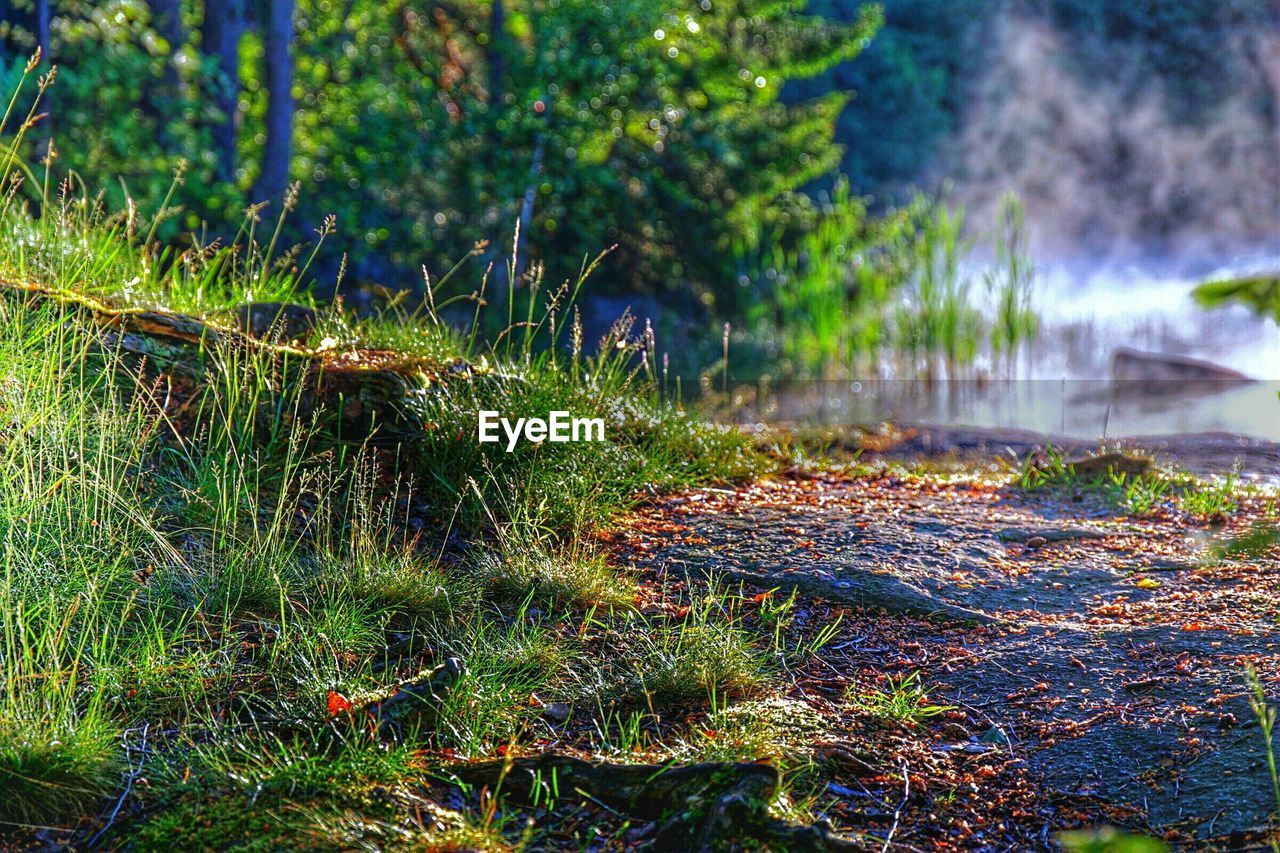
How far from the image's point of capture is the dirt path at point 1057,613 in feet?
8.30

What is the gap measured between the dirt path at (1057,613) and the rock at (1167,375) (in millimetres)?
5690

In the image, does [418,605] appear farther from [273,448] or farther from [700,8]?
[700,8]

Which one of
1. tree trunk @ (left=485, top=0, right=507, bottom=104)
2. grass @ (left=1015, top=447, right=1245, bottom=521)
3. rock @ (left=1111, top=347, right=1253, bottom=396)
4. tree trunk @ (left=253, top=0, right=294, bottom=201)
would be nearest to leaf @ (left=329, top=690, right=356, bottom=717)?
grass @ (left=1015, top=447, right=1245, bottom=521)

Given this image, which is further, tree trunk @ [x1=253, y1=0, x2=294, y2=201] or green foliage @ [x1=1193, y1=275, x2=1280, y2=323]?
tree trunk @ [x1=253, y1=0, x2=294, y2=201]

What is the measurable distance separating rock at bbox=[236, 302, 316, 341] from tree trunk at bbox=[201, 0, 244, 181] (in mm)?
5683

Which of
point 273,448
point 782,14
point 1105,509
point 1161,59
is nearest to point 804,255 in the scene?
point 782,14

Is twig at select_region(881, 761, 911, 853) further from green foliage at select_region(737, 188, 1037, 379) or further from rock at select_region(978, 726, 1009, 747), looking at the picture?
green foliage at select_region(737, 188, 1037, 379)

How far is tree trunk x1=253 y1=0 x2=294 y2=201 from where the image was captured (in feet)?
31.5

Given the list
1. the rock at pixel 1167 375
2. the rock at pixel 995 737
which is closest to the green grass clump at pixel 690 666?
the rock at pixel 995 737

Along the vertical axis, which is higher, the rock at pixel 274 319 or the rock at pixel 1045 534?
the rock at pixel 274 319

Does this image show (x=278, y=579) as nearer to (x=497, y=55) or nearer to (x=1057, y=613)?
(x=1057, y=613)

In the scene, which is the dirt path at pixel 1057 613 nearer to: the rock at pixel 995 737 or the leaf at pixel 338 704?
the rock at pixel 995 737

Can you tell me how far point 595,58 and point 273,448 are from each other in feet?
22.6

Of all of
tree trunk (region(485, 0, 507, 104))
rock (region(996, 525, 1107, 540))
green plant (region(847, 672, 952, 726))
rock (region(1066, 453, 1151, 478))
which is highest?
tree trunk (region(485, 0, 507, 104))
